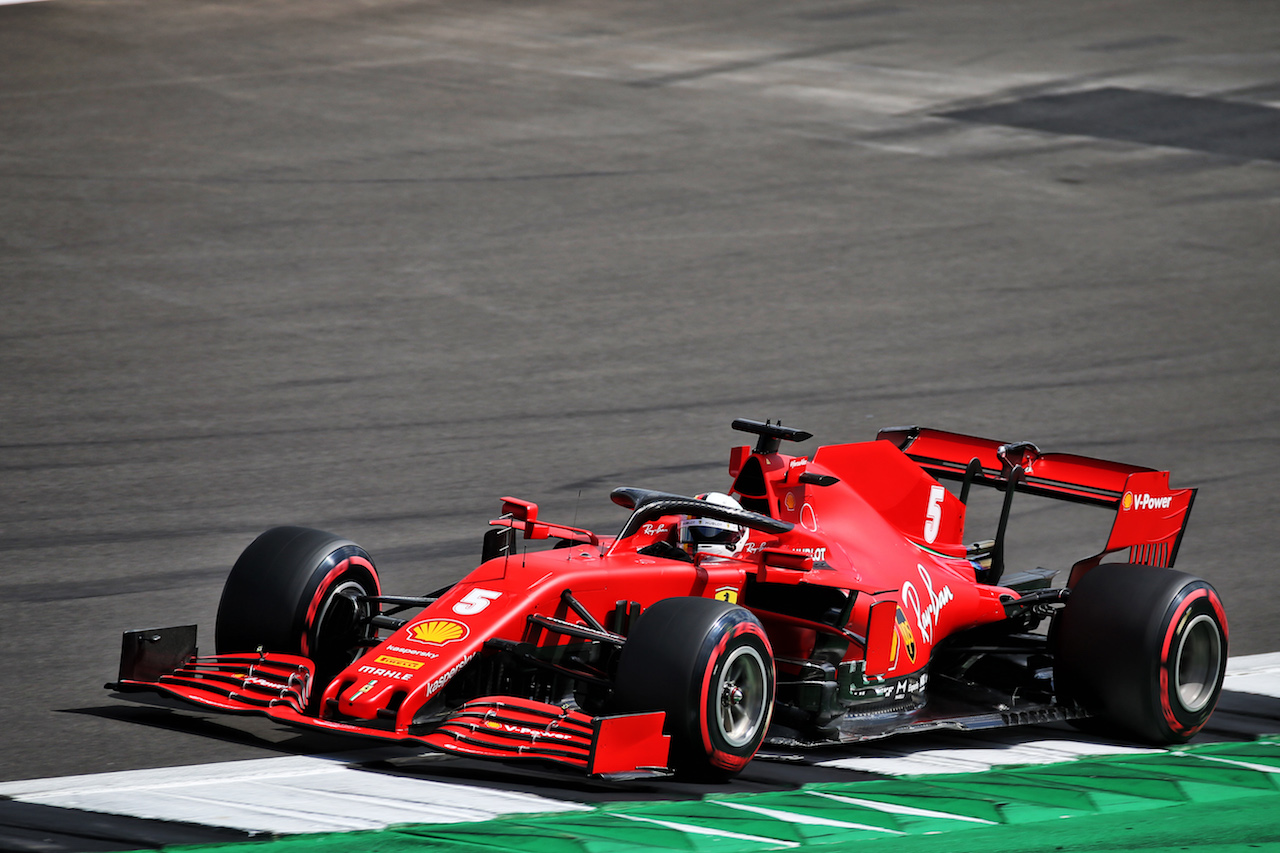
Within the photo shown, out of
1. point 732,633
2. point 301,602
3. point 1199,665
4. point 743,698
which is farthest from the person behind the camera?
point 1199,665

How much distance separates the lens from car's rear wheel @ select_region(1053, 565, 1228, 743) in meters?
7.61

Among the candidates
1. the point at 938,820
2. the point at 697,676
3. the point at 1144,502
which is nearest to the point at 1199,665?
the point at 1144,502

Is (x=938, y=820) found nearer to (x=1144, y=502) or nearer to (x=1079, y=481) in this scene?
(x=1144, y=502)

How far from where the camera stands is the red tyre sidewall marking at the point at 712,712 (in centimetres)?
641

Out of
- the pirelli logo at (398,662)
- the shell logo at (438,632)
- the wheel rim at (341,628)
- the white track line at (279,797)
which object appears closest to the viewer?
the white track line at (279,797)

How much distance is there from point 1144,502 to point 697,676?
117 inches

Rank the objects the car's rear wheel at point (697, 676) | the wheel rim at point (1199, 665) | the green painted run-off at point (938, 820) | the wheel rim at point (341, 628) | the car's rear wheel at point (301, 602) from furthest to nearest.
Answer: the wheel rim at point (1199, 665) < the wheel rim at point (341, 628) < the car's rear wheel at point (301, 602) < the car's rear wheel at point (697, 676) < the green painted run-off at point (938, 820)

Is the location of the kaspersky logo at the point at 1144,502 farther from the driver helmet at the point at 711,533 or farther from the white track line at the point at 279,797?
the white track line at the point at 279,797

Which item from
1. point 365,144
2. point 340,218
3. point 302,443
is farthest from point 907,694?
point 365,144

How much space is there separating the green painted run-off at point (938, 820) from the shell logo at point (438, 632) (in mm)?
874

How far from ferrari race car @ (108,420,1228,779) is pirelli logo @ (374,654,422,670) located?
0.01m

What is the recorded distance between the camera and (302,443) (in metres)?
12.8

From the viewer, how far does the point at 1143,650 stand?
7590 millimetres

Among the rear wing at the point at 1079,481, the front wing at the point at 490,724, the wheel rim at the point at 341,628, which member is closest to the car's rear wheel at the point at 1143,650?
the rear wing at the point at 1079,481
